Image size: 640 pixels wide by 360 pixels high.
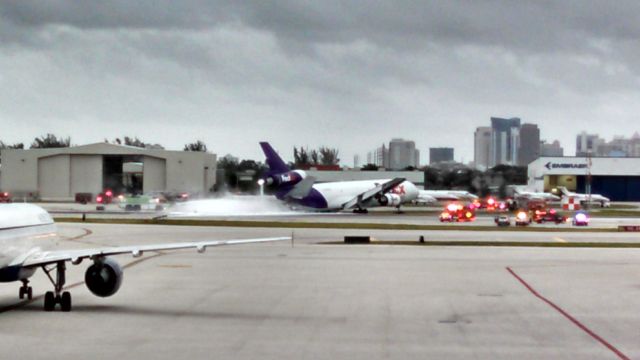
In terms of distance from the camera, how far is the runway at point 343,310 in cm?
1667

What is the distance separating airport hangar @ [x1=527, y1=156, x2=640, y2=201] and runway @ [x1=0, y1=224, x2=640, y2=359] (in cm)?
10176

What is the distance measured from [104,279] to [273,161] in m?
60.8

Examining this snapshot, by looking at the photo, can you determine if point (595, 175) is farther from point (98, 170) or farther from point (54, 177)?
point (54, 177)

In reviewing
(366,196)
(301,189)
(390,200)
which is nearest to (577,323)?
Answer: (301,189)

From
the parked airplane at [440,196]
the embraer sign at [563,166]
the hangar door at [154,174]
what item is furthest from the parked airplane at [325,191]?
the embraer sign at [563,166]

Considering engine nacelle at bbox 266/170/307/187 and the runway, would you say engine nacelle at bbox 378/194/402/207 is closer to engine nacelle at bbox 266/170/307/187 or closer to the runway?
engine nacelle at bbox 266/170/307/187

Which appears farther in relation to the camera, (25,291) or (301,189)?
(301,189)

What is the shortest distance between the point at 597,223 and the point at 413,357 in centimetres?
5828

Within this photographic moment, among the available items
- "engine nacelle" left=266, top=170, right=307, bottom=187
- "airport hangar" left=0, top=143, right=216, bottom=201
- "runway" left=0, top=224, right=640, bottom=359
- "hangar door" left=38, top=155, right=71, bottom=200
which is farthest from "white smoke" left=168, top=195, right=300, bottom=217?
"runway" left=0, top=224, right=640, bottom=359

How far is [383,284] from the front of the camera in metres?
27.4

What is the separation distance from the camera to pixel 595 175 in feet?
446

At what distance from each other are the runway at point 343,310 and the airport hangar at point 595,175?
334ft

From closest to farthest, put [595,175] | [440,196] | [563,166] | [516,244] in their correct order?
1. [516,244]
2. [440,196]
3. [595,175]
4. [563,166]

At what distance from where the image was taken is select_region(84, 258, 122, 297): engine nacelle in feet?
68.7
